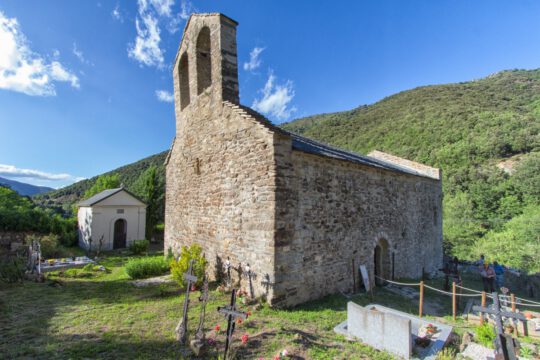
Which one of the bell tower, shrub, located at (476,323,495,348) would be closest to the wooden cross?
the bell tower

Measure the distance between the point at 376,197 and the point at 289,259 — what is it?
5.03 meters

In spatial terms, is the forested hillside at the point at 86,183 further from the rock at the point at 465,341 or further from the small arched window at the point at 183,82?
the rock at the point at 465,341

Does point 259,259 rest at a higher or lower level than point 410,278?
higher

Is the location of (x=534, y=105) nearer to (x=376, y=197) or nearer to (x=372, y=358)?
(x=376, y=197)

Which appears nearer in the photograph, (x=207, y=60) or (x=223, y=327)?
(x=223, y=327)

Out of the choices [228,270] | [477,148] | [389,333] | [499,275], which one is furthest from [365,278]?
[477,148]

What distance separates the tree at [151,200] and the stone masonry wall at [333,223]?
2048cm

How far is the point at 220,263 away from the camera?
318 inches

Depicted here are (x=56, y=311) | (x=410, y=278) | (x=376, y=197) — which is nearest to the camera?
(x=56, y=311)

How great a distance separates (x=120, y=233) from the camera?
20.4 m

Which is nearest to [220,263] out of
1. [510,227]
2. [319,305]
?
[319,305]

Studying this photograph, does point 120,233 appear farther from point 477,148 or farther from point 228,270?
point 477,148

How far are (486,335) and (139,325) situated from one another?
6775mm

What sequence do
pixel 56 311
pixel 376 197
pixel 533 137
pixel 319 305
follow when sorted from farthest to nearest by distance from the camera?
pixel 533 137, pixel 376 197, pixel 319 305, pixel 56 311
